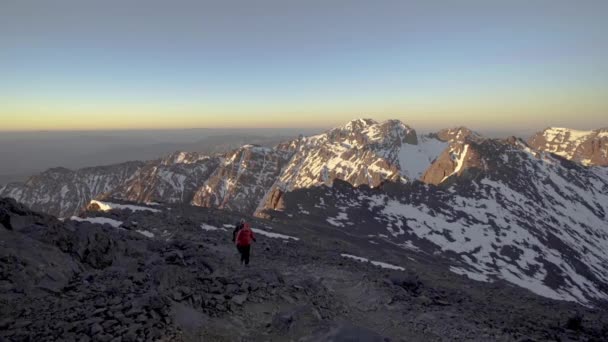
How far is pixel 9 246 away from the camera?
12.4m

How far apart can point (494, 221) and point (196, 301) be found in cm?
10234

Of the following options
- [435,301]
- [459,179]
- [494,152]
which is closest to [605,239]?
[459,179]

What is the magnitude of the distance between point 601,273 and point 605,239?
37146 mm

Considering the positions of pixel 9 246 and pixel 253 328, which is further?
pixel 9 246

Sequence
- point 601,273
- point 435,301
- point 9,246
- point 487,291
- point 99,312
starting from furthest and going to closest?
point 601,273
point 487,291
point 435,301
point 9,246
point 99,312

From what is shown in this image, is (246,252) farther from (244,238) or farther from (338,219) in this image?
(338,219)

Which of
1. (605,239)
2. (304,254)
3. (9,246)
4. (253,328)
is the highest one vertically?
(9,246)

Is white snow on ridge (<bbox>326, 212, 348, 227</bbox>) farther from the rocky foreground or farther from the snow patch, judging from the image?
the rocky foreground

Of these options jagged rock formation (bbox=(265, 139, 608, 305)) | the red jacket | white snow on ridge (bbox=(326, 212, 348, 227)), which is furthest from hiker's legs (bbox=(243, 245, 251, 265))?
white snow on ridge (bbox=(326, 212, 348, 227))

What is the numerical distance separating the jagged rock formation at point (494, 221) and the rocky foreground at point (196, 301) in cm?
3403

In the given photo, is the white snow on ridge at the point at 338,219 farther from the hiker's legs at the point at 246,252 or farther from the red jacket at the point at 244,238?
the red jacket at the point at 244,238

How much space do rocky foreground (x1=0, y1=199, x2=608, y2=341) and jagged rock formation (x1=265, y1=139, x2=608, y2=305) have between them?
1340 inches

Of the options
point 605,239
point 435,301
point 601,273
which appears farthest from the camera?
point 605,239

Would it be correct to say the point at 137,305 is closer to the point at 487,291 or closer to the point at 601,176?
the point at 487,291
